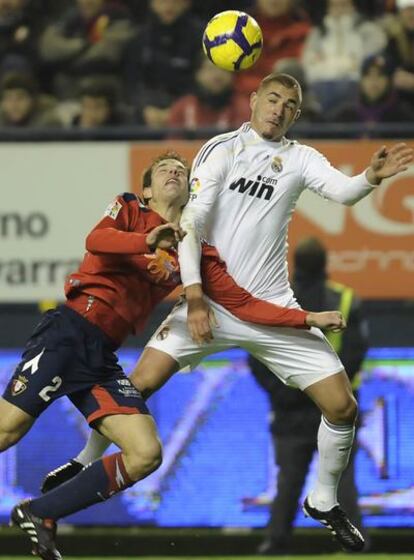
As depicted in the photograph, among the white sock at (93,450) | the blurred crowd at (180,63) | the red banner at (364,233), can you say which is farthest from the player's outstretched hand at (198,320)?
the blurred crowd at (180,63)

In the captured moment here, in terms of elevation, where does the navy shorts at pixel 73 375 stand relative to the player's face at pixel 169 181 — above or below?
below

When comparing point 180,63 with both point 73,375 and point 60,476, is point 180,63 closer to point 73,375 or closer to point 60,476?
point 60,476

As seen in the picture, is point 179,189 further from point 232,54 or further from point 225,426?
point 225,426

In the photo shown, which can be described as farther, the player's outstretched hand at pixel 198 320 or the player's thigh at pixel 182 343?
the player's thigh at pixel 182 343

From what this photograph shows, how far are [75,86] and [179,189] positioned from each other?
533 cm

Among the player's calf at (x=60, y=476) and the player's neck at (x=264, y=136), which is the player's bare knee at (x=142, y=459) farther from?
the player's neck at (x=264, y=136)

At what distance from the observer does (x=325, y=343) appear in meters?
8.11

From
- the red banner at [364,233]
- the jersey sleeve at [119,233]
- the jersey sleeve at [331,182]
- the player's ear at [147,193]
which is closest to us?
the jersey sleeve at [119,233]

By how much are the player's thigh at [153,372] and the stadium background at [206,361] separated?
102 inches

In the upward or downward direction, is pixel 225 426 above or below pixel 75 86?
below

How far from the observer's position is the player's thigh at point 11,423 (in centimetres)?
772

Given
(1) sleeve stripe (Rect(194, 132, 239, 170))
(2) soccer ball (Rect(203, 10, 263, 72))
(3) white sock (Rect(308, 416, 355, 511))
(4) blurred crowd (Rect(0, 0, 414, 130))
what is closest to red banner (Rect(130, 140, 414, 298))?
(4) blurred crowd (Rect(0, 0, 414, 130))

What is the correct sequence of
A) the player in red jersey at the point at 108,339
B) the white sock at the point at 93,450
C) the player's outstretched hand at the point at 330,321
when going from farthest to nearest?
the white sock at the point at 93,450 < the player's outstretched hand at the point at 330,321 < the player in red jersey at the point at 108,339

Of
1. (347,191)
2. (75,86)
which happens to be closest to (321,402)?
(347,191)
